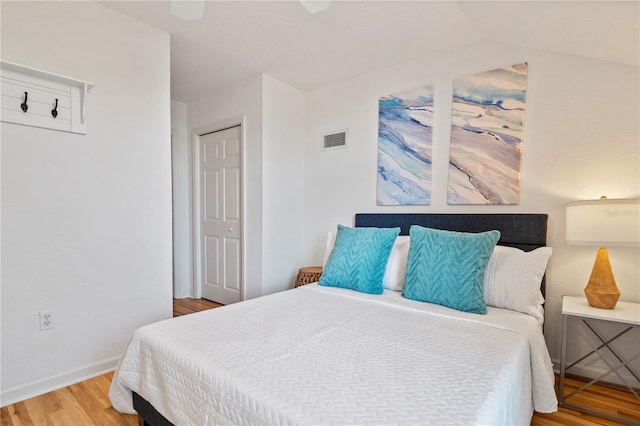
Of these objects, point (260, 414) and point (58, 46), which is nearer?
point (260, 414)

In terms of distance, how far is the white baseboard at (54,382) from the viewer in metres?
1.75

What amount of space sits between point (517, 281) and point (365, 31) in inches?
76.5

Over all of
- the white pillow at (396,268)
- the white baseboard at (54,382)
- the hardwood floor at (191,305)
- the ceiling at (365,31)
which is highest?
the ceiling at (365,31)

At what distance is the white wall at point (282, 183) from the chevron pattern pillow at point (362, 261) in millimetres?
1055

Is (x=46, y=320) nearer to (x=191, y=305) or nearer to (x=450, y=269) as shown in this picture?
(x=191, y=305)

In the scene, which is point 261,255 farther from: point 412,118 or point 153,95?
point 412,118

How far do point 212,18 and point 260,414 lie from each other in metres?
2.34

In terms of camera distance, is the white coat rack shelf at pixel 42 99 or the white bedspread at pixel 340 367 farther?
the white coat rack shelf at pixel 42 99

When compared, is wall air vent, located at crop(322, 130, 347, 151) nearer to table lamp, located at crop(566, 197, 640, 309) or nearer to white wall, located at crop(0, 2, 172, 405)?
white wall, located at crop(0, 2, 172, 405)

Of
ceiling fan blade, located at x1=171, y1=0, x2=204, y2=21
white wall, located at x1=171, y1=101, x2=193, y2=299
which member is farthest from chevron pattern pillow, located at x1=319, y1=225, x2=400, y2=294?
white wall, located at x1=171, y1=101, x2=193, y2=299

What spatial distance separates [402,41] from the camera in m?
2.41

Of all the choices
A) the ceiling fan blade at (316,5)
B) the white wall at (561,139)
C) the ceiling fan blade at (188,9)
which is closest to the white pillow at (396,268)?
the white wall at (561,139)

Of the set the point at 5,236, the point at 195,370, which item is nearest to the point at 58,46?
the point at 5,236

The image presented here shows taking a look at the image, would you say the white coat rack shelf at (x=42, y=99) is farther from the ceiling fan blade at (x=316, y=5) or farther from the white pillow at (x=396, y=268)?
the white pillow at (x=396, y=268)
